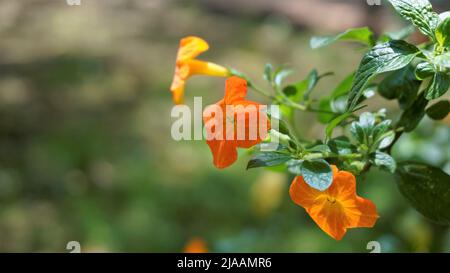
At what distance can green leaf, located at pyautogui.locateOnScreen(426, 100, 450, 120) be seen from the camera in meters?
0.61

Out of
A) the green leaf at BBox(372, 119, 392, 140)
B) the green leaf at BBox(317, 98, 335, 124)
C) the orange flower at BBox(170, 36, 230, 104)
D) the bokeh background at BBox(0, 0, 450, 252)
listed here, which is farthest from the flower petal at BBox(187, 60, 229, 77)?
the bokeh background at BBox(0, 0, 450, 252)

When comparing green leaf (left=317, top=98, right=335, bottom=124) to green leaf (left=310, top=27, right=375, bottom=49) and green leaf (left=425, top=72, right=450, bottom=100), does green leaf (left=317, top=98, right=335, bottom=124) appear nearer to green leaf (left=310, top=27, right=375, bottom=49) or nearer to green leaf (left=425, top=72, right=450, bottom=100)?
green leaf (left=310, top=27, right=375, bottom=49)

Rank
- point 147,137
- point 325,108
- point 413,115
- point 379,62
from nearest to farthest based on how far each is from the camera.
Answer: point 379,62
point 413,115
point 325,108
point 147,137

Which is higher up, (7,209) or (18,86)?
(18,86)

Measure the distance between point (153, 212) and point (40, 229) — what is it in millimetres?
388

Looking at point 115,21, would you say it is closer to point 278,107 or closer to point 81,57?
point 81,57

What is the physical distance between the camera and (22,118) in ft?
9.52

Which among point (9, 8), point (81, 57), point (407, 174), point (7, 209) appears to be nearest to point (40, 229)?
point (7, 209)

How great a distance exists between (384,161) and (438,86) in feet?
0.27

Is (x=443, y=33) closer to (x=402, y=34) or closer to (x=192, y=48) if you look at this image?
(x=402, y=34)

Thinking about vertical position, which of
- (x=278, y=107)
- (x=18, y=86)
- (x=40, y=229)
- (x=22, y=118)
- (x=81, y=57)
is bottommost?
(x=278, y=107)

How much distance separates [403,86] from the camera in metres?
0.63

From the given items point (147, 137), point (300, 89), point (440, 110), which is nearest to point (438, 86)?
point (440, 110)
